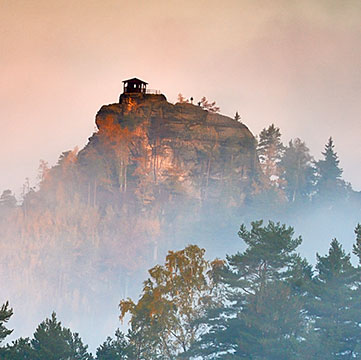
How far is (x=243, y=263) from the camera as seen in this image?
1556 inches

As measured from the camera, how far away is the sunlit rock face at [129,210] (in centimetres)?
9344

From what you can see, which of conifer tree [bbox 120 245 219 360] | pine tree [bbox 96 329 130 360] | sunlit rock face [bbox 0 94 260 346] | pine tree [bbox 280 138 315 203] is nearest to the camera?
pine tree [bbox 96 329 130 360]

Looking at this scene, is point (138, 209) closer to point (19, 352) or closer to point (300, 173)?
point (300, 173)

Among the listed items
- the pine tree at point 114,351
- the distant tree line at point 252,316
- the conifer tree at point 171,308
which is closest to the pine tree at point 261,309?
the distant tree line at point 252,316

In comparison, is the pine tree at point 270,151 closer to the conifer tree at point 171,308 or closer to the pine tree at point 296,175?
the pine tree at point 296,175

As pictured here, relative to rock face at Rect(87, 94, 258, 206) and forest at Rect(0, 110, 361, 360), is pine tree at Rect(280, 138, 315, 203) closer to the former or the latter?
forest at Rect(0, 110, 361, 360)

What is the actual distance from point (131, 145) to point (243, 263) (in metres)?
56.5

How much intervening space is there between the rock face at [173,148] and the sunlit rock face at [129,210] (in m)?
0.13

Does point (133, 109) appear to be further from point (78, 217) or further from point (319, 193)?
point (319, 193)

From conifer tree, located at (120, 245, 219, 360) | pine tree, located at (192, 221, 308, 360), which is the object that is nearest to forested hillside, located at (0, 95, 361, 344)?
conifer tree, located at (120, 245, 219, 360)

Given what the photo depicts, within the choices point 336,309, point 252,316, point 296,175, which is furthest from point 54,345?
point 296,175

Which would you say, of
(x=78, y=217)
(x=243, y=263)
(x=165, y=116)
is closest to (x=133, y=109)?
(x=165, y=116)

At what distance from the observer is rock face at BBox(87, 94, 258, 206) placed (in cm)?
9344

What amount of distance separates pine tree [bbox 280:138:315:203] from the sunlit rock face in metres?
7.43
